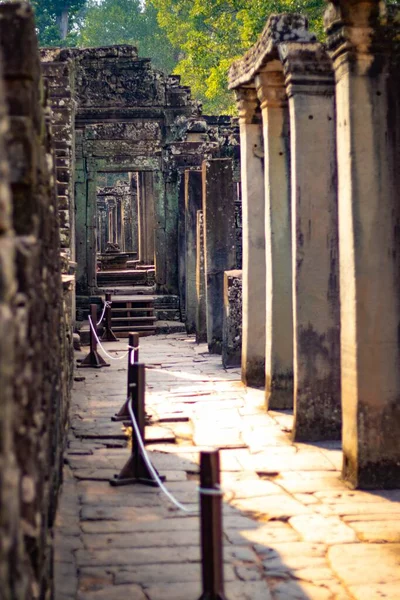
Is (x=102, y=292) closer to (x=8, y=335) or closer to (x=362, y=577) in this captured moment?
(x=362, y=577)

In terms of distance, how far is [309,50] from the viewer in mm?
8078

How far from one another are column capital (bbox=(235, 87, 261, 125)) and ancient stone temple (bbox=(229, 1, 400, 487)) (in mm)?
12

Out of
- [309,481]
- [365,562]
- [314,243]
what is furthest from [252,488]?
[314,243]

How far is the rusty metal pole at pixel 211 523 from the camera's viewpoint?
351cm

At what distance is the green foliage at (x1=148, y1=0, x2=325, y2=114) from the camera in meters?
27.0

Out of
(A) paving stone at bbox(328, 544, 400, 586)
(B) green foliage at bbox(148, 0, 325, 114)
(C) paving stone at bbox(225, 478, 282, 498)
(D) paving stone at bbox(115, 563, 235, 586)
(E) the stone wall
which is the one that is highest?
(B) green foliage at bbox(148, 0, 325, 114)

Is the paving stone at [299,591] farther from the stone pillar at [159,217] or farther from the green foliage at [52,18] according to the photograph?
the green foliage at [52,18]

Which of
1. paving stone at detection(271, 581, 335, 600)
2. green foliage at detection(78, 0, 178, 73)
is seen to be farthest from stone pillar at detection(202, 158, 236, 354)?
green foliage at detection(78, 0, 178, 73)

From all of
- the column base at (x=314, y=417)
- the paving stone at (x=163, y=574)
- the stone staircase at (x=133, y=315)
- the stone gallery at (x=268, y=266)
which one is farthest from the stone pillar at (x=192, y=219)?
the paving stone at (x=163, y=574)

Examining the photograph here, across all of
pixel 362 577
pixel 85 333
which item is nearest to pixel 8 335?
pixel 362 577

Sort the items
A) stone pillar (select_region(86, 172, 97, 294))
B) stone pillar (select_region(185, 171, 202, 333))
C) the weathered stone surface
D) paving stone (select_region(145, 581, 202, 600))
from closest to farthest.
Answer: paving stone (select_region(145, 581, 202, 600)), the weathered stone surface, stone pillar (select_region(185, 171, 202, 333)), stone pillar (select_region(86, 172, 97, 294))

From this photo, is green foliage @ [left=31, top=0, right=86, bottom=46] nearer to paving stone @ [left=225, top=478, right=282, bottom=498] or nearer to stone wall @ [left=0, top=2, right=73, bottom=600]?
paving stone @ [left=225, top=478, right=282, bottom=498]

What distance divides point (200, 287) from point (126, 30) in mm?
37105

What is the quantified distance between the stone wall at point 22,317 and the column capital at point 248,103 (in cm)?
685
